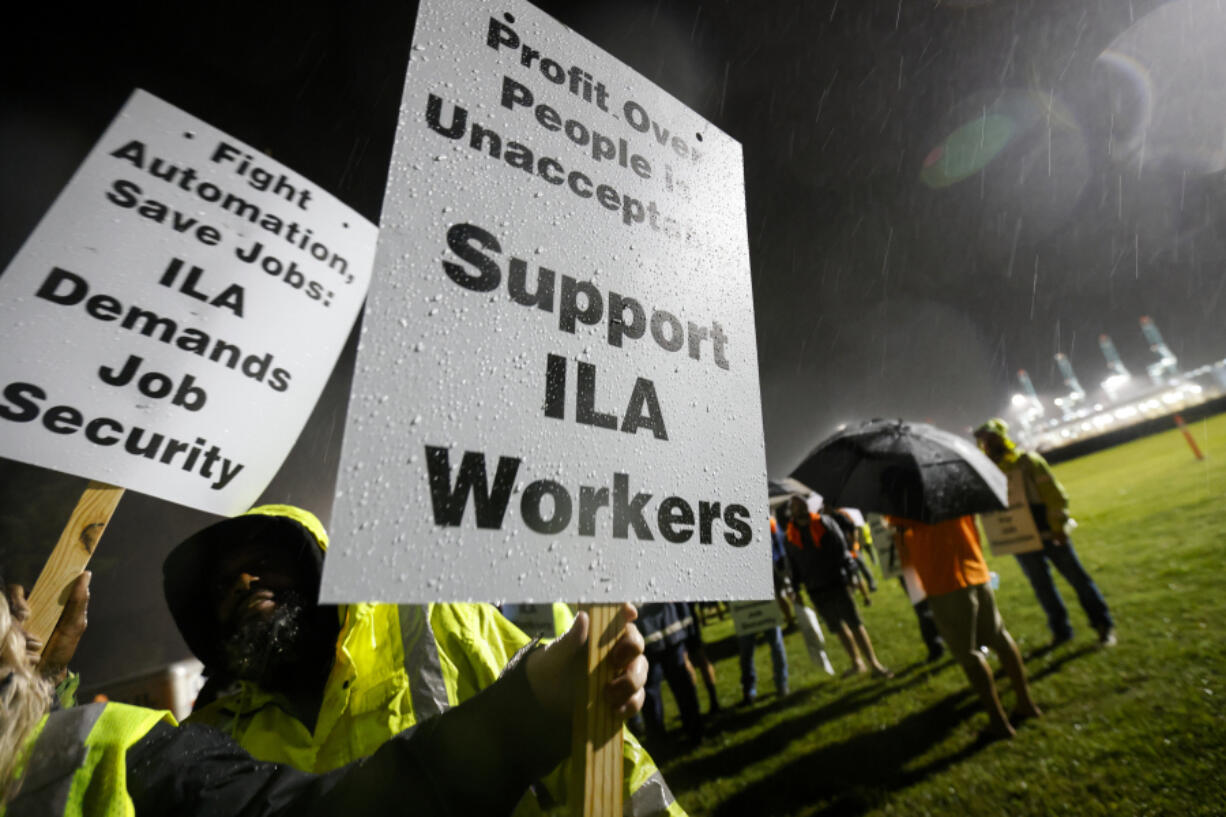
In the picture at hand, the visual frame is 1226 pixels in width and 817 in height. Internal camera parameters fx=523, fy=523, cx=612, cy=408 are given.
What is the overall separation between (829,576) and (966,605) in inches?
112

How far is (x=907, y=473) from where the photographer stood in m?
4.07

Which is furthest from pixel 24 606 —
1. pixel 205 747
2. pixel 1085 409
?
pixel 1085 409

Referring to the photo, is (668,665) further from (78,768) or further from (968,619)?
(78,768)

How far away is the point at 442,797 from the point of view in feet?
3.85

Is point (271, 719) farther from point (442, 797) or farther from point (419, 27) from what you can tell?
point (419, 27)

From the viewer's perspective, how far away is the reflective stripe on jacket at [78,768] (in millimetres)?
1046

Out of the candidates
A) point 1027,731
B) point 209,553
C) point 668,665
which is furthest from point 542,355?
point 668,665

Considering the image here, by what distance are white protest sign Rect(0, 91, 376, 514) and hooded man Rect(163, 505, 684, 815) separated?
401 mm

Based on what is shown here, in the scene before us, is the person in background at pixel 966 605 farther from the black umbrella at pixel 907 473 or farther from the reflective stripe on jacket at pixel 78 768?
the reflective stripe on jacket at pixel 78 768

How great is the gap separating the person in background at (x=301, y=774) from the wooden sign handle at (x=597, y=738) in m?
0.10

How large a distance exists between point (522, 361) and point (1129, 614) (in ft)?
25.0

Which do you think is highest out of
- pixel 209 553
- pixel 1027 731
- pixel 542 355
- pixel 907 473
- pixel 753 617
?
pixel 907 473

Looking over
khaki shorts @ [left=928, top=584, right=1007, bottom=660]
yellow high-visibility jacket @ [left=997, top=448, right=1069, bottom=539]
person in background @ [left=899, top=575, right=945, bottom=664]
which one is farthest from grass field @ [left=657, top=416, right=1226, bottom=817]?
yellow high-visibility jacket @ [left=997, top=448, right=1069, bottom=539]

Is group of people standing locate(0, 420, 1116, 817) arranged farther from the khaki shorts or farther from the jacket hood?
the khaki shorts
